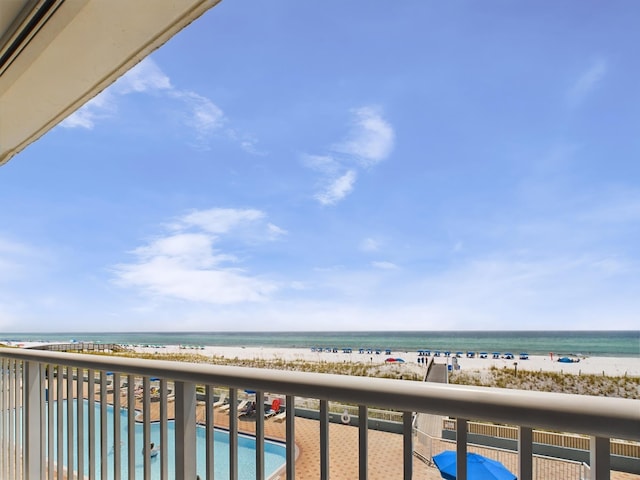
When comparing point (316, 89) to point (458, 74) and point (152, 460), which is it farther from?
point (152, 460)

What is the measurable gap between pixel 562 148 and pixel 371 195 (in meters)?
8.78

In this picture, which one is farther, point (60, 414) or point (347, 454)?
point (60, 414)

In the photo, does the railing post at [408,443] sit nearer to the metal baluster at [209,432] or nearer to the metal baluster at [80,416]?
the metal baluster at [209,432]

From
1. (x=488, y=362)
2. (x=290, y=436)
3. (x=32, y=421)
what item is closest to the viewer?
(x=290, y=436)

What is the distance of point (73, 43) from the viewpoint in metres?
1.47

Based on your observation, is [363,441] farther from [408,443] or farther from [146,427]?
[146,427]

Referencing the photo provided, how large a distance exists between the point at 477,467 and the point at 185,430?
32.2 inches

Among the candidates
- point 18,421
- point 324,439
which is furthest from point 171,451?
point 18,421

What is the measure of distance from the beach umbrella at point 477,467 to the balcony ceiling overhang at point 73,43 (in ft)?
4.77

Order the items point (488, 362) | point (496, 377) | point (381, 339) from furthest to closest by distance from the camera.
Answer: point (381, 339)
point (488, 362)
point (496, 377)

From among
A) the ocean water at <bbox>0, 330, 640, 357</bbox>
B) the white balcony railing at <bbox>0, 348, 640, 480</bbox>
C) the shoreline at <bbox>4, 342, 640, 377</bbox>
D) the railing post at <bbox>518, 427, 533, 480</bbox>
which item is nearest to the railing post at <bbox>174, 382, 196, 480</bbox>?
the white balcony railing at <bbox>0, 348, 640, 480</bbox>

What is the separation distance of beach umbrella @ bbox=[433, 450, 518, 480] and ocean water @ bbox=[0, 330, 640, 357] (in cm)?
→ 2838

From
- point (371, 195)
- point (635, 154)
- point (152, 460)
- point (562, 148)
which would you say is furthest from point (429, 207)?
point (152, 460)

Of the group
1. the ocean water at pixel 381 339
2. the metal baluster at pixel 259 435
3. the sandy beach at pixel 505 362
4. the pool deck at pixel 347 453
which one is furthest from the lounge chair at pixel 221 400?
the ocean water at pixel 381 339
